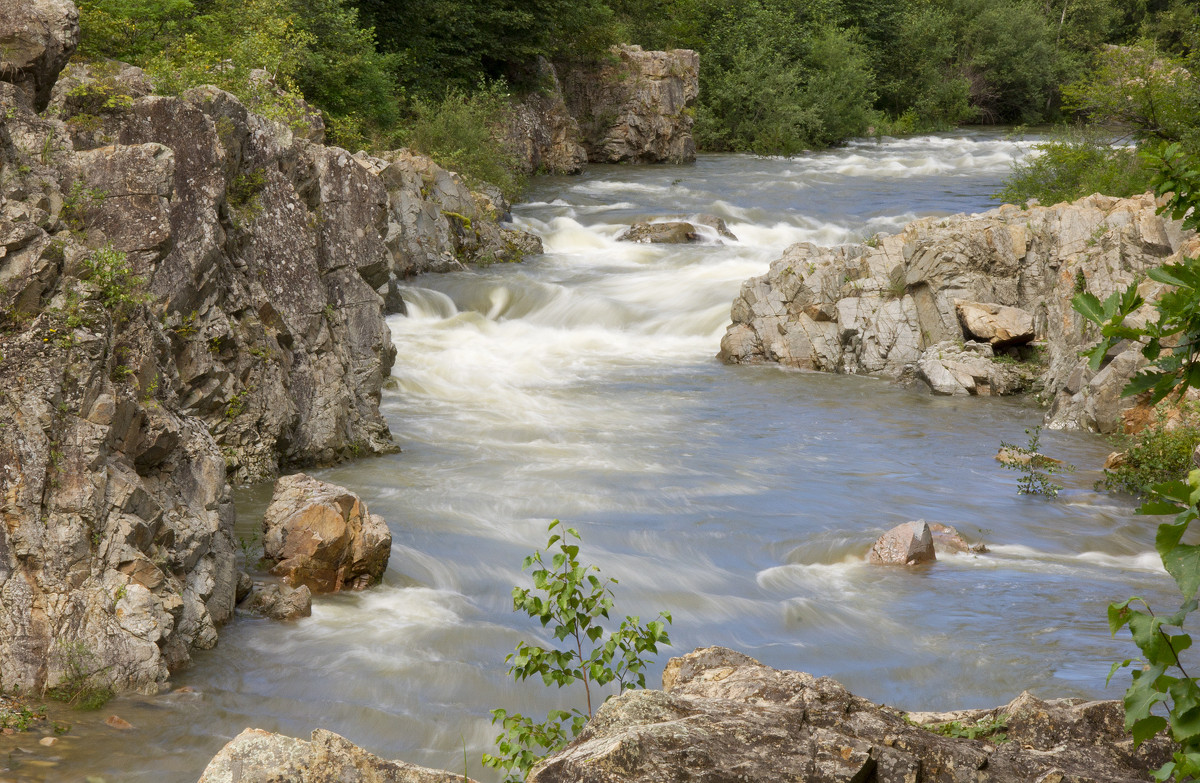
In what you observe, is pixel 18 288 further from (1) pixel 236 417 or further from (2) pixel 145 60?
(2) pixel 145 60

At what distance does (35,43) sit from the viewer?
25.9 feet

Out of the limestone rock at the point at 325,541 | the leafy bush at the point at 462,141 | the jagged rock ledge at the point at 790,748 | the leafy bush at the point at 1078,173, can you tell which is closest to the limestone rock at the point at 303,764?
the jagged rock ledge at the point at 790,748

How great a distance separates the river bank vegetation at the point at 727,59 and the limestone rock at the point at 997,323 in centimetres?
430

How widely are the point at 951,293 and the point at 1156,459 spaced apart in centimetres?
561

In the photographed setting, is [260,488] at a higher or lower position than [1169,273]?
lower

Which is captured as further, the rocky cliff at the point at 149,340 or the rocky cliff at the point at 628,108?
the rocky cliff at the point at 628,108

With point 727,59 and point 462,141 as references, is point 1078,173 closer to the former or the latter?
point 462,141

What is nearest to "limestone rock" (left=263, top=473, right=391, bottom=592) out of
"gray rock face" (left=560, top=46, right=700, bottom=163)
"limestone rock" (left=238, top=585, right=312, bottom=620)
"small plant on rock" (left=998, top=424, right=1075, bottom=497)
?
"limestone rock" (left=238, top=585, right=312, bottom=620)

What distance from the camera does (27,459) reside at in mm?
5734

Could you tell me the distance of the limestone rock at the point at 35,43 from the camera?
309 inches

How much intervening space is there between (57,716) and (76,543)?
3.34 feet

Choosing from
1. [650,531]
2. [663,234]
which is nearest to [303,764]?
[650,531]

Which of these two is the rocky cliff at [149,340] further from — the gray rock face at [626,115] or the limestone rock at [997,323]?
the gray rock face at [626,115]

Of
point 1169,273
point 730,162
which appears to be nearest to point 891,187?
point 730,162
